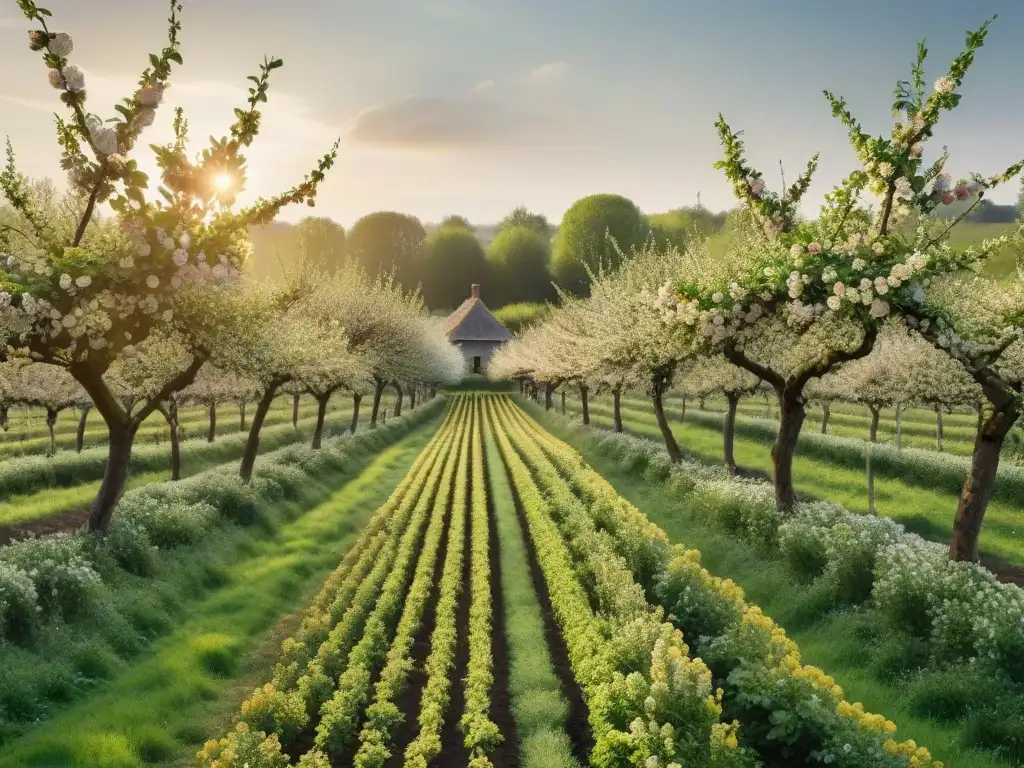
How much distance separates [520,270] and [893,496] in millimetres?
124249

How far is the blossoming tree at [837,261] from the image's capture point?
45.3 ft

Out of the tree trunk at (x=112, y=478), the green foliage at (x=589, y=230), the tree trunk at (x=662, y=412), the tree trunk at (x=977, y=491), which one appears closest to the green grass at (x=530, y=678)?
the tree trunk at (x=977, y=491)

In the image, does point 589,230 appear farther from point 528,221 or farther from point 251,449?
point 251,449

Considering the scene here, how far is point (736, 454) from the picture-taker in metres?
38.9

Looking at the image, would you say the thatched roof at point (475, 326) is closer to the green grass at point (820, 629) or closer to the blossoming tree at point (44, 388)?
the blossoming tree at point (44, 388)

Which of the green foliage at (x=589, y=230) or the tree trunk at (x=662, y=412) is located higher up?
the green foliage at (x=589, y=230)

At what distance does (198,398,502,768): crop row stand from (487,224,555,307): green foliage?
12805 cm

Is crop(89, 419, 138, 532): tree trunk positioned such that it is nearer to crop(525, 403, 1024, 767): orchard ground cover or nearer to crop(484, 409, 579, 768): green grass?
crop(484, 409, 579, 768): green grass

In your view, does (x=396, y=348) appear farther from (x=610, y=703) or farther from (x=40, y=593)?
(x=610, y=703)

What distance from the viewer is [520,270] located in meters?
149

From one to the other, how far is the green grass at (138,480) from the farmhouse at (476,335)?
235ft

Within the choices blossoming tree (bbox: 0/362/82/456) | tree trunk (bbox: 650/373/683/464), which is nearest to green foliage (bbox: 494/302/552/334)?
blossoming tree (bbox: 0/362/82/456)

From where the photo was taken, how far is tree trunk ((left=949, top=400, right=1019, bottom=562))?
14.1m

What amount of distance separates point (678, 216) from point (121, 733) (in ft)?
490
